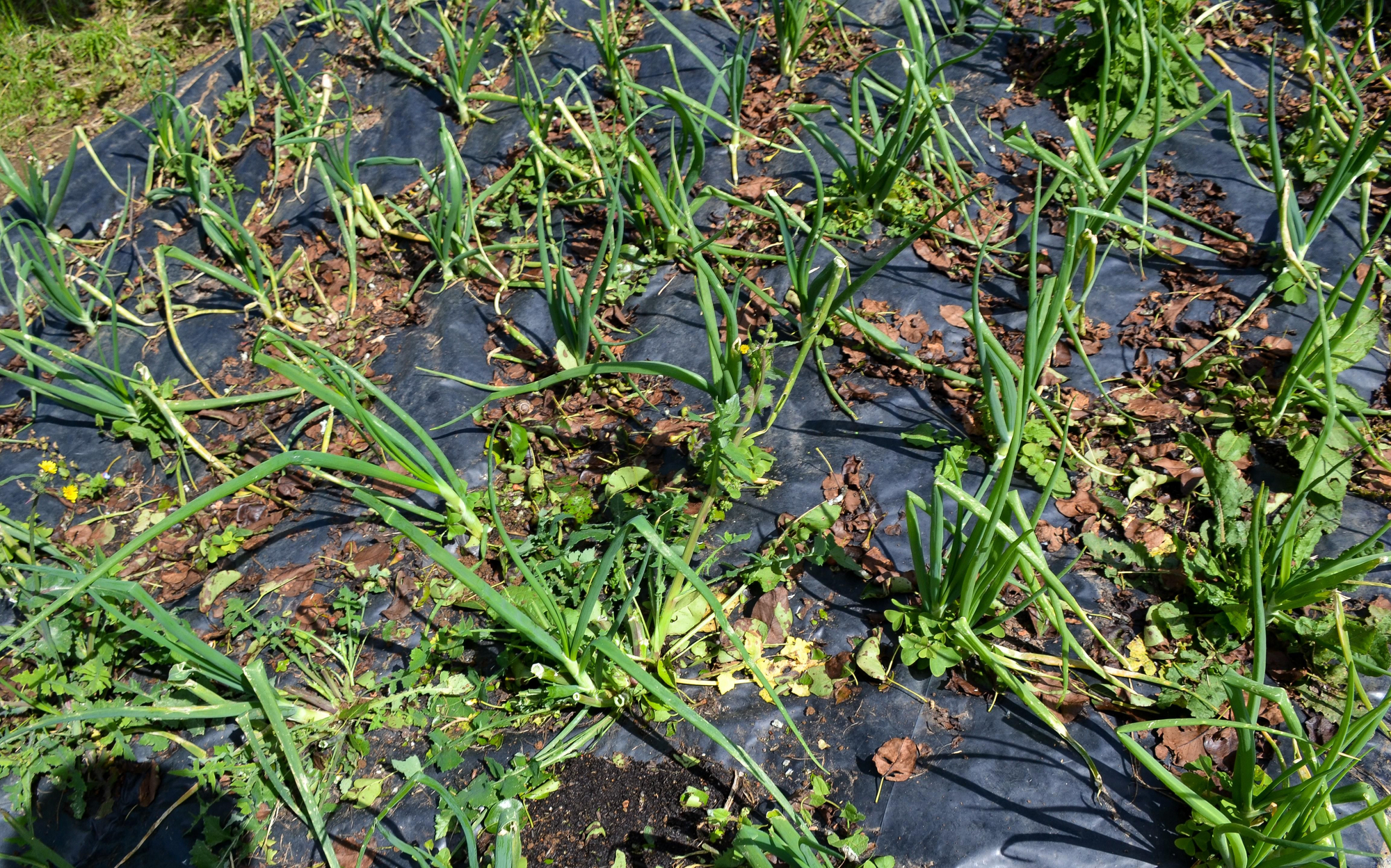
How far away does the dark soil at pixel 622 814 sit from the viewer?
5.02 feet

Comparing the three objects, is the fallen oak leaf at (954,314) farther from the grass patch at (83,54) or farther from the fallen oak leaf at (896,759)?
the grass patch at (83,54)

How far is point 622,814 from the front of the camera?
1582 mm

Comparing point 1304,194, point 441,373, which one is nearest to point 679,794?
point 441,373

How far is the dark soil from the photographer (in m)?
1.53

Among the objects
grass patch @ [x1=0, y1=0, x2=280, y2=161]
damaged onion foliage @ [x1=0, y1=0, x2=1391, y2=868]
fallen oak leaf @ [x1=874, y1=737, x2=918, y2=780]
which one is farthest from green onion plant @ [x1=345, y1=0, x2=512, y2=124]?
fallen oak leaf @ [x1=874, y1=737, x2=918, y2=780]

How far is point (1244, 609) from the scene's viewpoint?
5.32 feet

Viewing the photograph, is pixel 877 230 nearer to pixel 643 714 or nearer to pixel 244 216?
pixel 643 714

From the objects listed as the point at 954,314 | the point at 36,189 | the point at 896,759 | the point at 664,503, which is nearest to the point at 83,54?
the point at 36,189

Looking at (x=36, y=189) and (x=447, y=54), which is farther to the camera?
(x=447, y=54)

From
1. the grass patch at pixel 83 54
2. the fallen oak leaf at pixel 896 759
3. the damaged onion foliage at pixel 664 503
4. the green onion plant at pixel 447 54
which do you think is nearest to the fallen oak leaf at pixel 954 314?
the damaged onion foliage at pixel 664 503

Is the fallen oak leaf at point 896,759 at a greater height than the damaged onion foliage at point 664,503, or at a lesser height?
lesser

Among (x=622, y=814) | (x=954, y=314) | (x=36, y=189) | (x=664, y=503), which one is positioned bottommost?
(x=622, y=814)

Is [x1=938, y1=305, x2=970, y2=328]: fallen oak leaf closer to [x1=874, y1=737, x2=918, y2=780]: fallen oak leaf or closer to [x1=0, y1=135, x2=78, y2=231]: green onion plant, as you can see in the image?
[x1=874, y1=737, x2=918, y2=780]: fallen oak leaf

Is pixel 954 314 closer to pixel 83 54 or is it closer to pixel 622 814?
pixel 622 814
